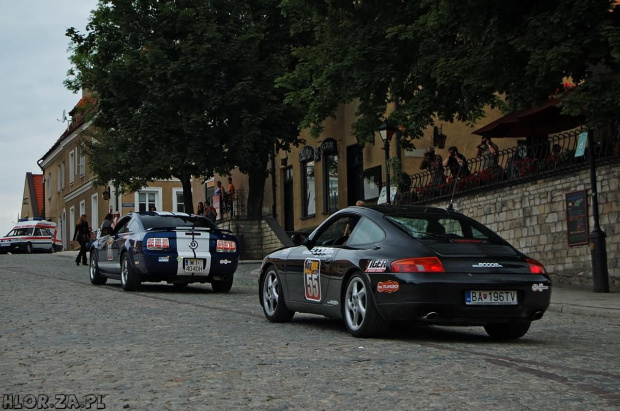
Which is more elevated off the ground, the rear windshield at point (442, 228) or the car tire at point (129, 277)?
the rear windshield at point (442, 228)

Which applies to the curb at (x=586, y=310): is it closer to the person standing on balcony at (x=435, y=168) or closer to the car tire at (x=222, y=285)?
the car tire at (x=222, y=285)

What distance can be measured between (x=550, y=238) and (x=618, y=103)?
6459 mm

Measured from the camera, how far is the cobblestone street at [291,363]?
705 centimetres

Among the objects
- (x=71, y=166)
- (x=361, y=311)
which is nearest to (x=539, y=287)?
(x=361, y=311)

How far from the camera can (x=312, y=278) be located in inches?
463

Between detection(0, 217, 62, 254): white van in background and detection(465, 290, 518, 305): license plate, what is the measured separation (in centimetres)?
5630

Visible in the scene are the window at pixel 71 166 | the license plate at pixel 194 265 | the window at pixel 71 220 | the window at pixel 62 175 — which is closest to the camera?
the license plate at pixel 194 265

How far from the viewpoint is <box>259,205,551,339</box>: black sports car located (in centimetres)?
1020

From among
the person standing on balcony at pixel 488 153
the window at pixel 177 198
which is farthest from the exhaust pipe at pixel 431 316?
the window at pixel 177 198

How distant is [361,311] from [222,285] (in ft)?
32.5

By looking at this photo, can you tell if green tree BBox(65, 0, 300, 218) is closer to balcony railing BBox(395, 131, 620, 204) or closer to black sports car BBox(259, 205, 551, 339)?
balcony railing BBox(395, 131, 620, 204)

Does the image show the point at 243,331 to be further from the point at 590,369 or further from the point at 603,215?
the point at 603,215

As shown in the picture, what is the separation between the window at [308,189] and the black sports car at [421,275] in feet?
97.4

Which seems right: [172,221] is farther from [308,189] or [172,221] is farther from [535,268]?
[308,189]
